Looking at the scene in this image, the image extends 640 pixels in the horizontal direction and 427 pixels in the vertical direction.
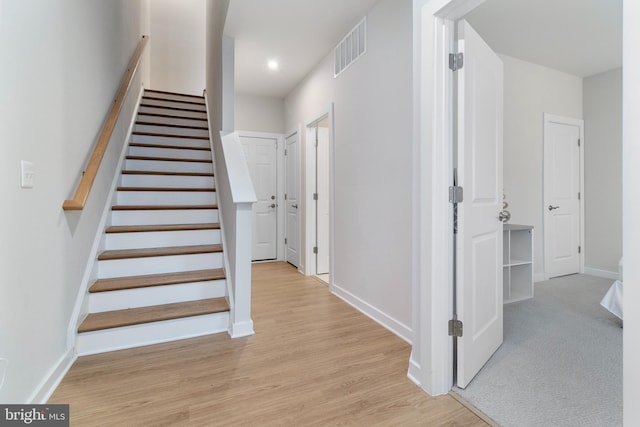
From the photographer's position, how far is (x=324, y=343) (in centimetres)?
216

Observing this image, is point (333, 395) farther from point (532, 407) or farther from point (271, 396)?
point (532, 407)

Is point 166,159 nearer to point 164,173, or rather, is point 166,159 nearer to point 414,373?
point 164,173

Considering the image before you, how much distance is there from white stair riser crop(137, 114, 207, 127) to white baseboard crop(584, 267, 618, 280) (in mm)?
5627

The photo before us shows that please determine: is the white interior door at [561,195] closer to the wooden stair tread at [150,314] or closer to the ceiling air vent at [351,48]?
the ceiling air vent at [351,48]

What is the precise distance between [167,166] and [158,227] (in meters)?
1.11

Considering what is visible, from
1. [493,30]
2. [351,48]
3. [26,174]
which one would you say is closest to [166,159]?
[26,174]

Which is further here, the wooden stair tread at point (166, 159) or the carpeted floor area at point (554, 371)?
the wooden stair tread at point (166, 159)

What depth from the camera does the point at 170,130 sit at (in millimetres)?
4168

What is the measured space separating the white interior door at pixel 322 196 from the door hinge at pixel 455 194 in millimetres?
2651

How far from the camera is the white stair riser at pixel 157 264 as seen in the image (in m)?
2.39

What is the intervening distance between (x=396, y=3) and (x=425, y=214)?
1.72m

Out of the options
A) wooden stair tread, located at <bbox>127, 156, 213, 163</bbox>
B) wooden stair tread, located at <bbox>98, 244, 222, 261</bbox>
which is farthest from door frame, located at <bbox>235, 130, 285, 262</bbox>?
wooden stair tread, located at <bbox>98, 244, 222, 261</bbox>

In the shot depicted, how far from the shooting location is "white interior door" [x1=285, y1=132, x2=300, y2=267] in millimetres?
4438

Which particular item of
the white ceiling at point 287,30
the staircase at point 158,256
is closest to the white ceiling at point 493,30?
the white ceiling at point 287,30
